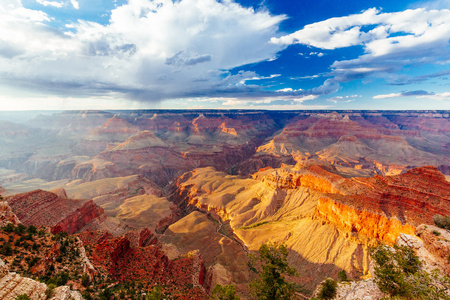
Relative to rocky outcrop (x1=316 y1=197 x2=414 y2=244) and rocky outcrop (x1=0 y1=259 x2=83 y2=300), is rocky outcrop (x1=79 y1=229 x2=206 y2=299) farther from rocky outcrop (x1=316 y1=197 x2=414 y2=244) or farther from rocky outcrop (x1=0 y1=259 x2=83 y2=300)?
rocky outcrop (x1=316 y1=197 x2=414 y2=244)

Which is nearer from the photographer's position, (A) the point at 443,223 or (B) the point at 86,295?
(B) the point at 86,295

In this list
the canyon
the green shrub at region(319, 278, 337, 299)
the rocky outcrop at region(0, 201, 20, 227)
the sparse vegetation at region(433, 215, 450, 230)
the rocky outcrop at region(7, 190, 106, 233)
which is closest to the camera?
the rocky outcrop at region(0, 201, 20, 227)

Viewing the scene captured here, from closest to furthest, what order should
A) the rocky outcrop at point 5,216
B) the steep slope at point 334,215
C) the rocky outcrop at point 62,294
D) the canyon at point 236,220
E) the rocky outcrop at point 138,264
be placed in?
the rocky outcrop at point 62,294 → the rocky outcrop at point 5,216 → the rocky outcrop at point 138,264 → the canyon at point 236,220 → the steep slope at point 334,215

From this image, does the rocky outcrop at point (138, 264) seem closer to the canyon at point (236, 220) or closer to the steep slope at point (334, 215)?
the canyon at point (236, 220)

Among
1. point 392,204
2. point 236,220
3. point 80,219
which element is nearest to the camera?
point 392,204

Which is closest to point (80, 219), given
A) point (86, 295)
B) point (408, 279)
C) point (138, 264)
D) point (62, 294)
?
point (138, 264)

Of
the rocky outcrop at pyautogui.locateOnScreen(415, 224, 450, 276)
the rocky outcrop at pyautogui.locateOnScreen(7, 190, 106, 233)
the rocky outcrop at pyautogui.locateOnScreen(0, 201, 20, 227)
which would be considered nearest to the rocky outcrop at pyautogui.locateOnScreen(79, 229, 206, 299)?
the rocky outcrop at pyautogui.locateOnScreen(0, 201, 20, 227)

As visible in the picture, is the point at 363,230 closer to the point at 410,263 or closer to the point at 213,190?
the point at 410,263

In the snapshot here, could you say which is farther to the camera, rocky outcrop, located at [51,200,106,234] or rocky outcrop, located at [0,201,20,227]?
rocky outcrop, located at [51,200,106,234]

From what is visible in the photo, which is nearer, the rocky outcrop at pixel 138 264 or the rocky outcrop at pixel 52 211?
the rocky outcrop at pixel 138 264

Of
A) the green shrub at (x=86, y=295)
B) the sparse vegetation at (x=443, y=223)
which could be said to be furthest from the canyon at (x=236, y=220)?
the green shrub at (x=86, y=295)

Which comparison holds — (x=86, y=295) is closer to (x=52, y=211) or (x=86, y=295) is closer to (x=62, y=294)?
(x=62, y=294)
